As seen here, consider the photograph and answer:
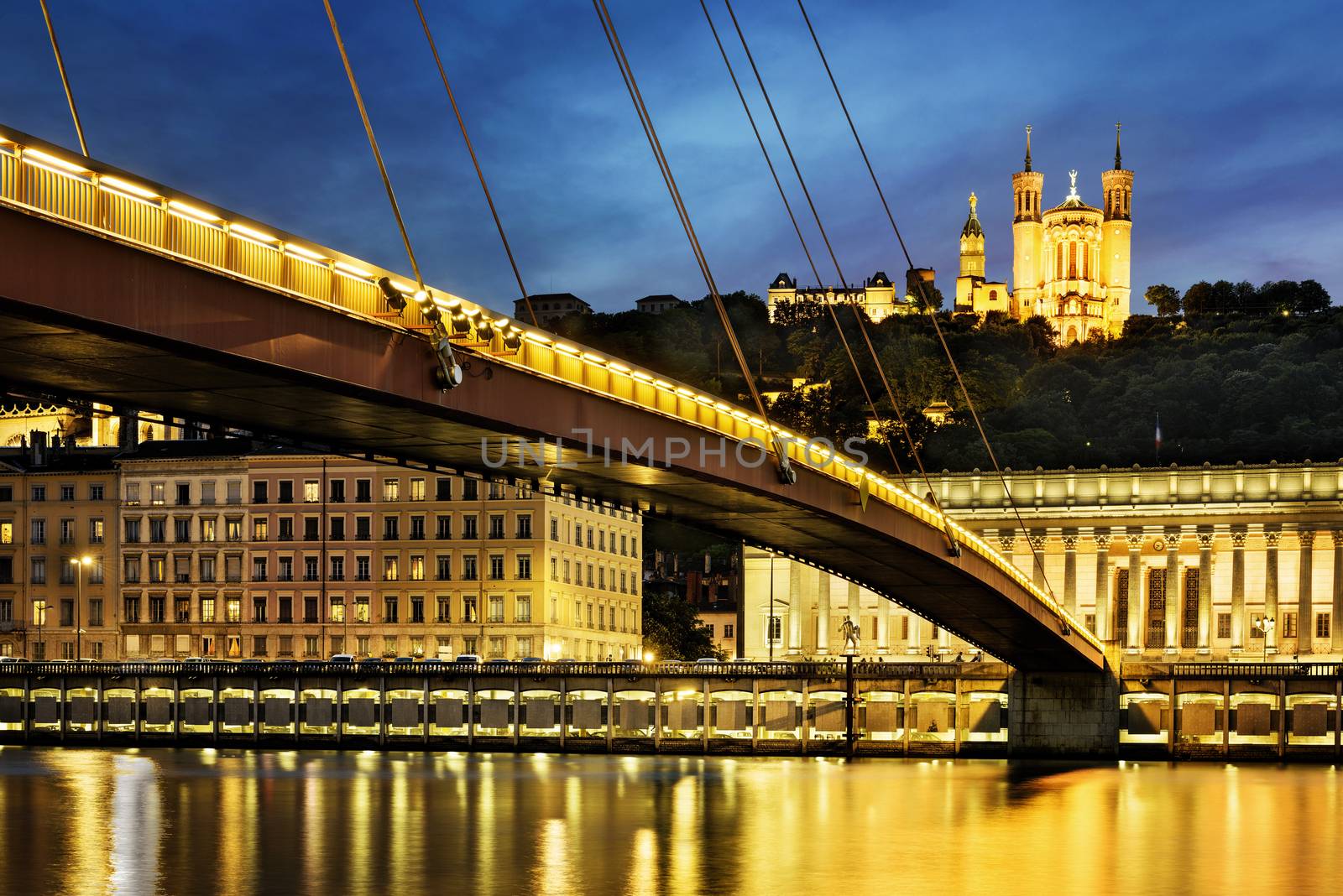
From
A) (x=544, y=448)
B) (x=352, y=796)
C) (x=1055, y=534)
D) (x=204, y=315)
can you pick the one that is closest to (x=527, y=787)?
(x=352, y=796)

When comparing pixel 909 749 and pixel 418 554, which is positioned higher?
pixel 418 554

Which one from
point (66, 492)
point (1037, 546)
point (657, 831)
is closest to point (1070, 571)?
point (1037, 546)

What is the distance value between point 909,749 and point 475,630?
42659mm

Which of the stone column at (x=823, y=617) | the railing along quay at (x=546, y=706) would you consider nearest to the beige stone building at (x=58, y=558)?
the railing along quay at (x=546, y=706)

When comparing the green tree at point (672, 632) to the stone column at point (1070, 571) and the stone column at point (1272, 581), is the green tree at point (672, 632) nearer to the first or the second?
the stone column at point (1070, 571)

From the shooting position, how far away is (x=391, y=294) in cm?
4581

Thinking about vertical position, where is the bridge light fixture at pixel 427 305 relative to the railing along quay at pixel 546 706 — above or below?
above

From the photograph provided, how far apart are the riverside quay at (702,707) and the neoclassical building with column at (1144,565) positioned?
36660 mm

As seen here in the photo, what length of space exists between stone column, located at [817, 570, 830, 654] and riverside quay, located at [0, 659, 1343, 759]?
47.9 m

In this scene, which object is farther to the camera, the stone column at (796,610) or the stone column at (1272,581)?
the stone column at (796,610)

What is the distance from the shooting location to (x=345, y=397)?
47.3 metres

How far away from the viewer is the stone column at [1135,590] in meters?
154

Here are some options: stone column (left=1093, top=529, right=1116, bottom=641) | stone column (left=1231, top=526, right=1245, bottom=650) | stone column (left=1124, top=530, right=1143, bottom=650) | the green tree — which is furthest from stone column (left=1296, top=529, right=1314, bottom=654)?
the green tree

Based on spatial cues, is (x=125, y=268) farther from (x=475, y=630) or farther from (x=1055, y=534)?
(x=1055, y=534)
